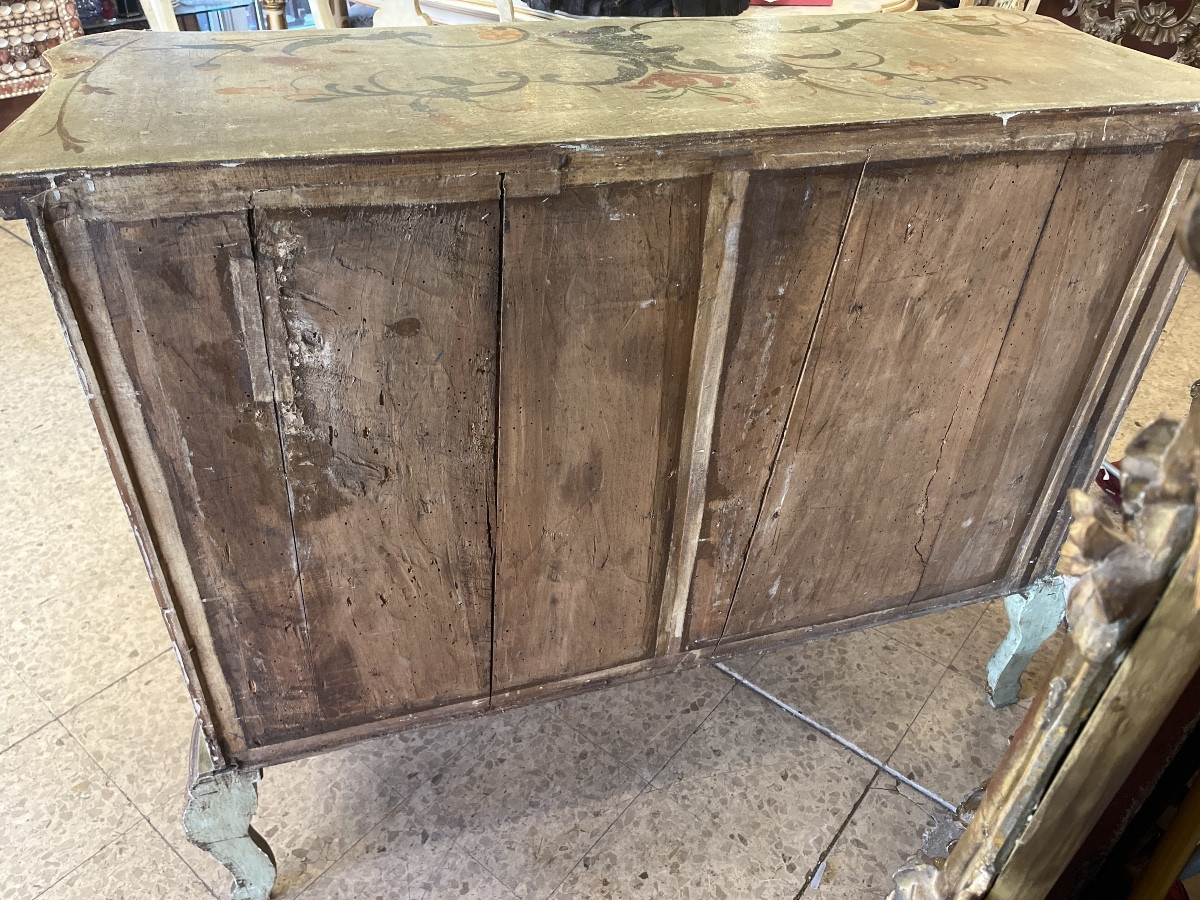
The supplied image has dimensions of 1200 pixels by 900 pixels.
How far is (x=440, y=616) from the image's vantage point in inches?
45.4

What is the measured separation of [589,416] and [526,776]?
2.58ft

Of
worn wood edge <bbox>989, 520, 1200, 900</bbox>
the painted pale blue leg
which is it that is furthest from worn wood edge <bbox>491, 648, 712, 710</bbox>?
worn wood edge <bbox>989, 520, 1200, 900</bbox>

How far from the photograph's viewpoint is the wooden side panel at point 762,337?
951 millimetres

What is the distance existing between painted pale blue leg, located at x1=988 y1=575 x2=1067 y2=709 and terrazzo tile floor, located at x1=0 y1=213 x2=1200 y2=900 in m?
0.05

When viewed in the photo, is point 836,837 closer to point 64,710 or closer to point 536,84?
point 536,84

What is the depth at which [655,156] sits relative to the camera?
88 cm

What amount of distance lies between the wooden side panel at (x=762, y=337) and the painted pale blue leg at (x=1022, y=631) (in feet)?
2.00

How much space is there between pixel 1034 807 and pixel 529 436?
2.04 ft

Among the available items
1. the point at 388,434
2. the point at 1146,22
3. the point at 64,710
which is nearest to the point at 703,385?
the point at 388,434

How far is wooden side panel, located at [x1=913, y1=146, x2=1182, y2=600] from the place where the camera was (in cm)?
108

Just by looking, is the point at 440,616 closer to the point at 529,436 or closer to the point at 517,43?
the point at 529,436

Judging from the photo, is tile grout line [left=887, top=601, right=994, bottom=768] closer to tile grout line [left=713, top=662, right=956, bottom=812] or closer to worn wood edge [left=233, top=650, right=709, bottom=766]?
tile grout line [left=713, top=662, right=956, bottom=812]

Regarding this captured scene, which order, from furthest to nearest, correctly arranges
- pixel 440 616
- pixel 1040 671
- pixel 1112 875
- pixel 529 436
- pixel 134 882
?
pixel 1040 671, pixel 134 882, pixel 440 616, pixel 529 436, pixel 1112 875

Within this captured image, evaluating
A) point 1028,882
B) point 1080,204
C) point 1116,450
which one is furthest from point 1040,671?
point 1028,882
